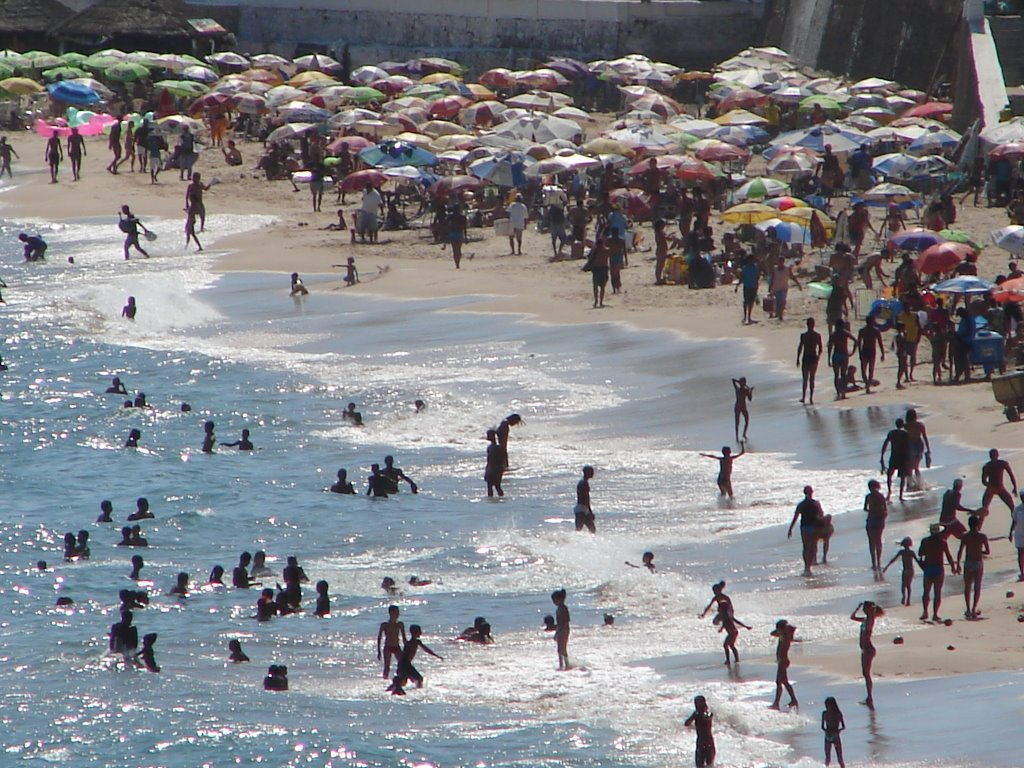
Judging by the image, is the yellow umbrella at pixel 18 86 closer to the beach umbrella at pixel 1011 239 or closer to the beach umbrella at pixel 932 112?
the beach umbrella at pixel 932 112

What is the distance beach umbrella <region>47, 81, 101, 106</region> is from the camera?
41.6m

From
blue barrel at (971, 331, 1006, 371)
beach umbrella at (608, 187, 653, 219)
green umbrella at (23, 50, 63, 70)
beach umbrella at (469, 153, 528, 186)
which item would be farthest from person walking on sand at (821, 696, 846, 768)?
green umbrella at (23, 50, 63, 70)

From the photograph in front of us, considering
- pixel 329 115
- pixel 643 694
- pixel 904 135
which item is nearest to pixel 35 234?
pixel 329 115

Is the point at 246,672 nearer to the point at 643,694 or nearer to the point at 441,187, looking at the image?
the point at 643,694

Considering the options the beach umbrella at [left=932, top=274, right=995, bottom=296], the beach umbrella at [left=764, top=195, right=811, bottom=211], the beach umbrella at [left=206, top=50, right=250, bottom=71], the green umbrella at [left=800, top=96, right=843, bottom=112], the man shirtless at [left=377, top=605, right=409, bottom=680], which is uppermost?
the beach umbrella at [left=206, top=50, right=250, bottom=71]

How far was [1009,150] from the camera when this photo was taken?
2850 cm

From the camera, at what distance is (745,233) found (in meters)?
29.6

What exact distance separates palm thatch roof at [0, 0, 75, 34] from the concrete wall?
16.3 feet

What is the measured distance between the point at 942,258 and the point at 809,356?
11.4 ft

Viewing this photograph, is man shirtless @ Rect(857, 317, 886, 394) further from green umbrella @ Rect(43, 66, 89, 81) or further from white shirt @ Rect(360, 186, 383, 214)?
green umbrella @ Rect(43, 66, 89, 81)

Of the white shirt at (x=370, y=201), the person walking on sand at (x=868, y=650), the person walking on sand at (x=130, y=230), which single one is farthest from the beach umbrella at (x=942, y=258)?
the person walking on sand at (x=130, y=230)

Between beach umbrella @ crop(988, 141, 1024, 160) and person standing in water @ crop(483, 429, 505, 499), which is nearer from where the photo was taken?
person standing in water @ crop(483, 429, 505, 499)

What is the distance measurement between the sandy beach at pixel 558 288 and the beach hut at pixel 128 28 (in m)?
5.81

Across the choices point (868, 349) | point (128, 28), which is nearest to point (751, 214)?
point (868, 349)
